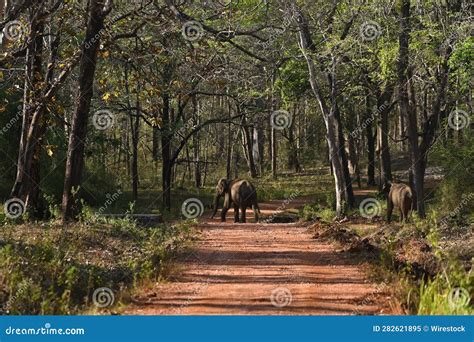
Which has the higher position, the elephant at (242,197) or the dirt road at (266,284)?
the elephant at (242,197)

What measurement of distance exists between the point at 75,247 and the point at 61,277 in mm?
2669

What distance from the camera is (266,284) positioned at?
10234 mm

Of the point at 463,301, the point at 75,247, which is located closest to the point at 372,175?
the point at 75,247

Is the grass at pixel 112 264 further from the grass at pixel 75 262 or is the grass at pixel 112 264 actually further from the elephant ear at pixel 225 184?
the elephant ear at pixel 225 184

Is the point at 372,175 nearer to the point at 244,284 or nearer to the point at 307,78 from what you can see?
the point at 307,78

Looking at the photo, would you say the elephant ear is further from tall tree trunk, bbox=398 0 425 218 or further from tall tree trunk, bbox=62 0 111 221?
tall tree trunk, bbox=62 0 111 221

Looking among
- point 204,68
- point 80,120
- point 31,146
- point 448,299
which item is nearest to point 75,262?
point 204,68

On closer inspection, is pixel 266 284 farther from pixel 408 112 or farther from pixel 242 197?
pixel 242 197

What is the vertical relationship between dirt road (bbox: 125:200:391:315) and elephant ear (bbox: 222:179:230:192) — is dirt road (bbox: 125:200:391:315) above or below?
below

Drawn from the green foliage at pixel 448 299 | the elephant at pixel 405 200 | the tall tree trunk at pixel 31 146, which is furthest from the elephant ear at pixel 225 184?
the green foliage at pixel 448 299

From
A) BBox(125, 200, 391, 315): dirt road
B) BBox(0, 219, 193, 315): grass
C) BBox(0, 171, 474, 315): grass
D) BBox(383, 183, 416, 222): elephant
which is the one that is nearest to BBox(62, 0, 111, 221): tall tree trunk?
BBox(0, 171, 474, 315): grass

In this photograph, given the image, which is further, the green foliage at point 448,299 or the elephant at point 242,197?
the elephant at point 242,197

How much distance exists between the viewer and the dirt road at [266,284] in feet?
28.0

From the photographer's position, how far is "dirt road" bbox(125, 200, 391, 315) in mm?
8547
